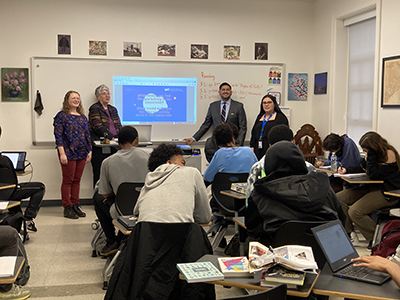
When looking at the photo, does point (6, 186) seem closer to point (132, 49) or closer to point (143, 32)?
point (132, 49)

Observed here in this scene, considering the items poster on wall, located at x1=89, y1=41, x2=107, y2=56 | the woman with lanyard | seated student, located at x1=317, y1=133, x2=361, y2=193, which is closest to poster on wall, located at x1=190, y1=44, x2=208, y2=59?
the woman with lanyard

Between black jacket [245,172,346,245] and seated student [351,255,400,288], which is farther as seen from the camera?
black jacket [245,172,346,245]

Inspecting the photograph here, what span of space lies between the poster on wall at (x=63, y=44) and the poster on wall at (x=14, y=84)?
0.58 m

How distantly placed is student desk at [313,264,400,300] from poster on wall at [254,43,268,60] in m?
5.59

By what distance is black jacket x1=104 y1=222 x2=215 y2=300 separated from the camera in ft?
8.27

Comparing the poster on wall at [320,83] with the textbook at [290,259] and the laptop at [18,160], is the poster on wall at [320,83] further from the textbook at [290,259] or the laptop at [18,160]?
the textbook at [290,259]

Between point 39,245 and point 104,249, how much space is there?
944 mm

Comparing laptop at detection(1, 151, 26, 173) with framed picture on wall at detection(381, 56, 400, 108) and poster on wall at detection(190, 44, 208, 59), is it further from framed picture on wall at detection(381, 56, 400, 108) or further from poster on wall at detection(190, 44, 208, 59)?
framed picture on wall at detection(381, 56, 400, 108)

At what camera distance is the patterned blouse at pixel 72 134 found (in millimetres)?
5828

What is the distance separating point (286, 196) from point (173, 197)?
2.52 ft

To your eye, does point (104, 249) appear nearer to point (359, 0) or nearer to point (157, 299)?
point (157, 299)

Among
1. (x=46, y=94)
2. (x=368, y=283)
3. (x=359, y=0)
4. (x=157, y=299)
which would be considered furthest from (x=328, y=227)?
(x=46, y=94)

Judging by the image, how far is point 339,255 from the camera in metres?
2.01

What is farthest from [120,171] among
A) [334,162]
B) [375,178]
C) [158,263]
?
[334,162]
